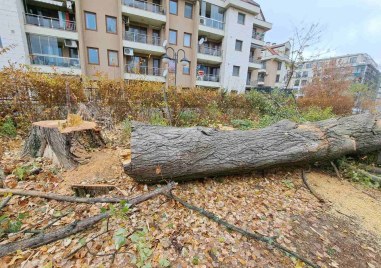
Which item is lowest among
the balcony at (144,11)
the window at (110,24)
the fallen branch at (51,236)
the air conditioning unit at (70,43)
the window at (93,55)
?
the fallen branch at (51,236)

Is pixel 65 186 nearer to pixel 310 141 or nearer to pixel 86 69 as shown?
pixel 310 141

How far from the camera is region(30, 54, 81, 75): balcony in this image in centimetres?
1215

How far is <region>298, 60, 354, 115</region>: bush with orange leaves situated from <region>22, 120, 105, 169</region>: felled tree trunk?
1104 cm

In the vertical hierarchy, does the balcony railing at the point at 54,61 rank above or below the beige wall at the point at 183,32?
below

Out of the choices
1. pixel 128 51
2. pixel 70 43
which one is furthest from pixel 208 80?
pixel 70 43

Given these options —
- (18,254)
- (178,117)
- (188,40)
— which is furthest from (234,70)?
(18,254)

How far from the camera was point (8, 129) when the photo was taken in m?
4.20

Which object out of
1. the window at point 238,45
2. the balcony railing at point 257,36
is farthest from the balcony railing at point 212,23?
the balcony railing at point 257,36

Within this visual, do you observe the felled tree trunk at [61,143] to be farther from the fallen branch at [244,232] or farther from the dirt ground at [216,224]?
the fallen branch at [244,232]

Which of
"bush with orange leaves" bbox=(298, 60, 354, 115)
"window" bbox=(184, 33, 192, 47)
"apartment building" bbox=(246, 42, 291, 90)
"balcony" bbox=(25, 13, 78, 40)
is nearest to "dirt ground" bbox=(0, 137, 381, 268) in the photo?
"bush with orange leaves" bbox=(298, 60, 354, 115)

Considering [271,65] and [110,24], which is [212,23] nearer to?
[110,24]

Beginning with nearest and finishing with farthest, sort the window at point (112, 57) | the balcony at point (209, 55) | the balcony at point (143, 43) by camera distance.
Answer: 1. the window at point (112, 57)
2. the balcony at point (143, 43)
3. the balcony at point (209, 55)

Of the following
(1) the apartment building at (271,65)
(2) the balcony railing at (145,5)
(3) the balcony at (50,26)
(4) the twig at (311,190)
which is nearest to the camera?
(4) the twig at (311,190)

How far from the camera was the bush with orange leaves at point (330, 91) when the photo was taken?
10508mm
